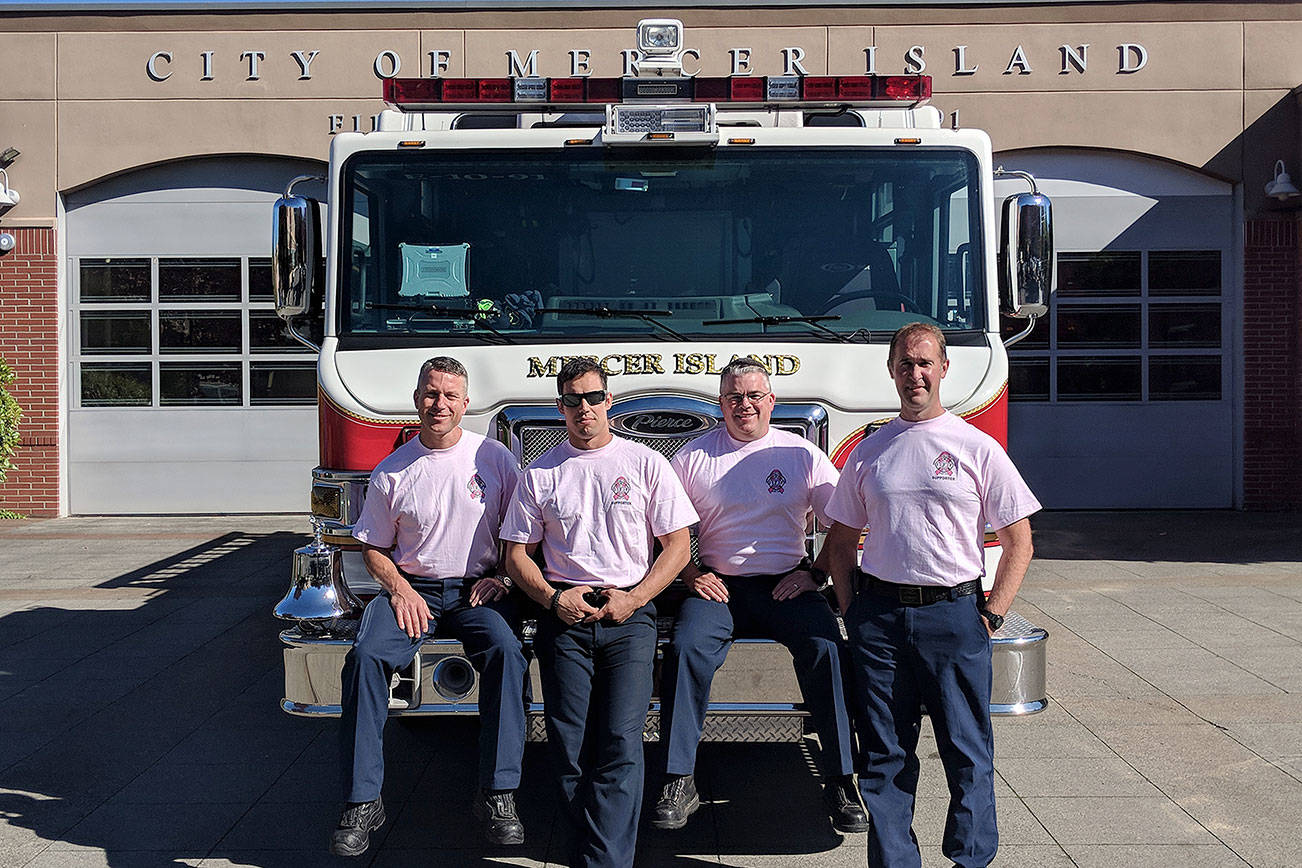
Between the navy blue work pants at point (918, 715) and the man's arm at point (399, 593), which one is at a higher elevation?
the man's arm at point (399, 593)

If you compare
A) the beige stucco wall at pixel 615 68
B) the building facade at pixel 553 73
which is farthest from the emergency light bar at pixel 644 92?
the beige stucco wall at pixel 615 68

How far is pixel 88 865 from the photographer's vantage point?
414 cm

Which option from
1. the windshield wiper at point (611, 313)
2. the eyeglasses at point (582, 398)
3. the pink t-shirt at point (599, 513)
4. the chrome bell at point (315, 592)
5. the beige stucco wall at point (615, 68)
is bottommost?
the chrome bell at point (315, 592)

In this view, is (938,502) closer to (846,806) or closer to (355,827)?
Result: (846,806)

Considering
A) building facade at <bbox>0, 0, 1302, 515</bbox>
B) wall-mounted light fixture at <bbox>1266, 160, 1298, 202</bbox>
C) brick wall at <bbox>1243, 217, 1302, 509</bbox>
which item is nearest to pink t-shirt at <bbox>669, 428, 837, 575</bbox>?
building facade at <bbox>0, 0, 1302, 515</bbox>

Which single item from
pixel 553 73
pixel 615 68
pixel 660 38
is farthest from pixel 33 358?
pixel 660 38

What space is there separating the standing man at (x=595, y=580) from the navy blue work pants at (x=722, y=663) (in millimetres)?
97

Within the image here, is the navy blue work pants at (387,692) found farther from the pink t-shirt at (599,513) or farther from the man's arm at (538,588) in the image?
the pink t-shirt at (599,513)

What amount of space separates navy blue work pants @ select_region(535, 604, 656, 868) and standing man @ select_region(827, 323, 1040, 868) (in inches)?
27.1

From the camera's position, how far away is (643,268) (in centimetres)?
489

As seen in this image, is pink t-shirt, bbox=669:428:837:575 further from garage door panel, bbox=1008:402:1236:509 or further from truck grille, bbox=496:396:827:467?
garage door panel, bbox=1008:402:1236:509

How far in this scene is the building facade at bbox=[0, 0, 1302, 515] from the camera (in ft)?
43.4

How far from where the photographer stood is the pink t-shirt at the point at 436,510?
14.2ft

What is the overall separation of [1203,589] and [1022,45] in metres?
6.56
